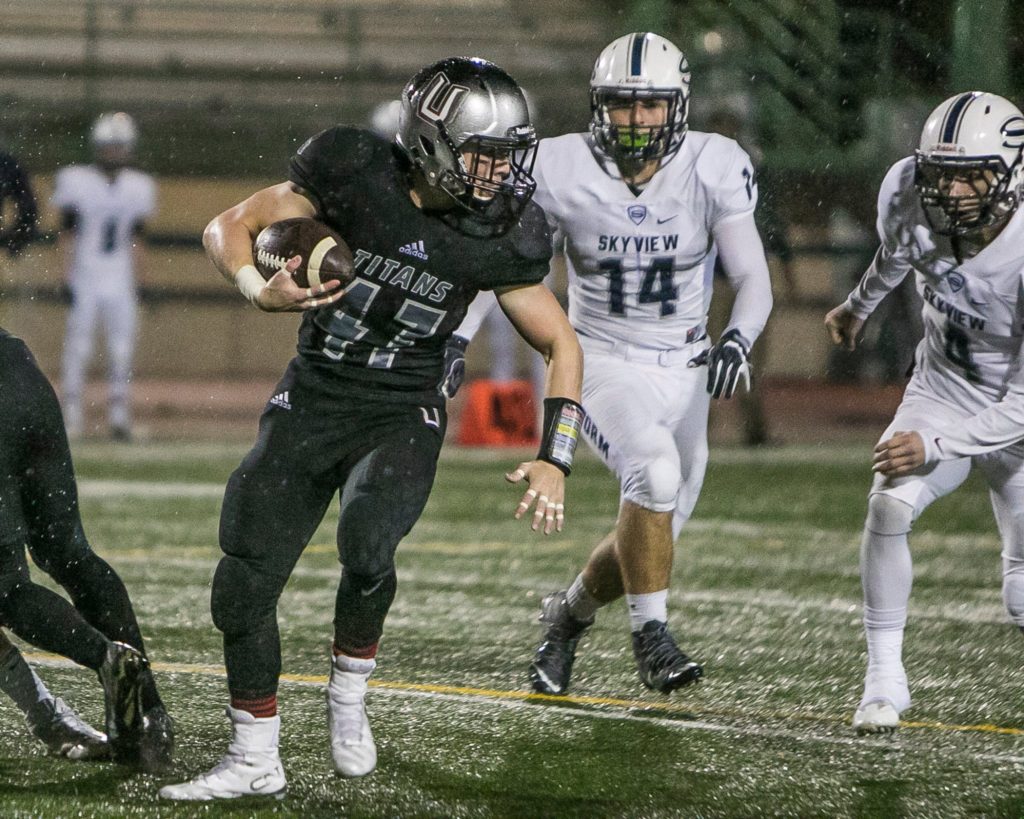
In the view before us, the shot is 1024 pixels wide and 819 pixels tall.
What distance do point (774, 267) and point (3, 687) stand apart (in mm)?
11639

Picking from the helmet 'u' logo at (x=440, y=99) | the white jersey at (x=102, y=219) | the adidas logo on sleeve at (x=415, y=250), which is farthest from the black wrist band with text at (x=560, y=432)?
the white jersey at (x=102, y=219)

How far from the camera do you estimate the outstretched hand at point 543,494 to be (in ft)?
10.9

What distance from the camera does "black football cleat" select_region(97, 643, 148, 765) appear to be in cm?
346

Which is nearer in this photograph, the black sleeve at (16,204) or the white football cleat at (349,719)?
the white football cleat at (349,719)

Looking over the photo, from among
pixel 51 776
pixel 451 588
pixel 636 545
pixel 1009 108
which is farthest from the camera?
pixel 451 588

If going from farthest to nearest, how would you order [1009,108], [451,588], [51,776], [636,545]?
1. [451,588]
2. [636,545]
3. [1009,108]
4. [51,776]

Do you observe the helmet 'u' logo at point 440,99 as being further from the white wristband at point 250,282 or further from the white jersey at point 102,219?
the white jersey at point 102,219

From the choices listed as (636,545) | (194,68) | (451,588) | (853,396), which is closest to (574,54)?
(194,68)

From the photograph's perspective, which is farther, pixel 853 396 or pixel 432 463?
pixel 853 396

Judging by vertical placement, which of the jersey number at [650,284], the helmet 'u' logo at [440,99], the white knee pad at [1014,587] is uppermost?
the helmet 'u' logo at [440,99]

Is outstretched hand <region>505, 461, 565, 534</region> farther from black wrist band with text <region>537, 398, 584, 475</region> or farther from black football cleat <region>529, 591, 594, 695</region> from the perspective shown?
black football cleat <region>529, 591, 594, 695</region>

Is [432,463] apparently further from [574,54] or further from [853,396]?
[574,54]

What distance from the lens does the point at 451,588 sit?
242 inches

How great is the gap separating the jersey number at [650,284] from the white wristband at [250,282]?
4.70 ft
